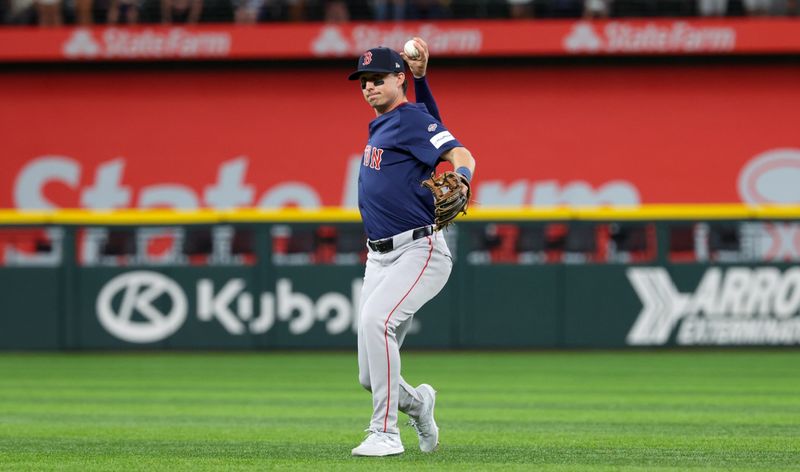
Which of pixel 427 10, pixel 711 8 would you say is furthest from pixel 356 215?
pixel 711 8

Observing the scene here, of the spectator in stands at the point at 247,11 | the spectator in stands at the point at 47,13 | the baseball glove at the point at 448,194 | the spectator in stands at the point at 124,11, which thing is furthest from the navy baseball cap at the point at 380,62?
the spectator in stands at the point at 47,13

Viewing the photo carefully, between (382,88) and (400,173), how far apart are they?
0.41 metres

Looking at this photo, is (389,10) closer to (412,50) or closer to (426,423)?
(412,50)

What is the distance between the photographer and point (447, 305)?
15695 mm

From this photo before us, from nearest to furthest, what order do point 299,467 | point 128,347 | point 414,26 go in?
point 299,467, point 128,347, point 414,26

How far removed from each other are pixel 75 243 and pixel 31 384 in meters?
4.25

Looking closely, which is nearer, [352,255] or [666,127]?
[352,255]

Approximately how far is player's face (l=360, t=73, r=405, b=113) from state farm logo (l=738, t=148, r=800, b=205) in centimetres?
1593

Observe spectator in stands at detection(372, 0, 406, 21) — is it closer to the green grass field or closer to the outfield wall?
the outfield wall

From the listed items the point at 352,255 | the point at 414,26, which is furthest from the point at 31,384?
the point at 414,26

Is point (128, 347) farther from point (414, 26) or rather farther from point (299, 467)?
point (299, 467)

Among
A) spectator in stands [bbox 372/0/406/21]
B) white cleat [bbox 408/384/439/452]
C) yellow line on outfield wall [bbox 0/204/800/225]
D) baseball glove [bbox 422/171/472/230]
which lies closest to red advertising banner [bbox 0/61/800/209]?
spectator in stands [bbox 372/0/406/21]

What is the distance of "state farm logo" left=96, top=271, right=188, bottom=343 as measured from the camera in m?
15.6

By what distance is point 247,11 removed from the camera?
830 inches
